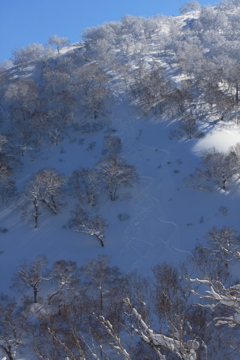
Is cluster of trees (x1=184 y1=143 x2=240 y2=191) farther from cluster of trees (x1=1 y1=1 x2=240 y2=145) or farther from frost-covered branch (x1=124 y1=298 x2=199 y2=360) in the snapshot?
frost-covered branch (x1=124 y1=298 x2=199 y2=360)

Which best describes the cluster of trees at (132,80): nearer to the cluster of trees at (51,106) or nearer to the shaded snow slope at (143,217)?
the cluster of trees at (51,106)

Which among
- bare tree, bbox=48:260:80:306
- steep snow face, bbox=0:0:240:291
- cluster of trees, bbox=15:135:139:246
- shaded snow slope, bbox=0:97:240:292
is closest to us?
bare tree, bbox=48:260:80:306

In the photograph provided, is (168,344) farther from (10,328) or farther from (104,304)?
(10,328)

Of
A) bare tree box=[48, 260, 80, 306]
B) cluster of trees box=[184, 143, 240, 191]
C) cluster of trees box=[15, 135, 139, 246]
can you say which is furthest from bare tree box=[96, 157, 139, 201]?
bare tree box=[48, 260, 80, 306]

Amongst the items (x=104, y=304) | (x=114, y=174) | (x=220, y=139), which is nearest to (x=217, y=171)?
(x=220, y=139)

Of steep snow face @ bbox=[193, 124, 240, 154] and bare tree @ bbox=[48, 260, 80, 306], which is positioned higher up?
steep snow face @ bbox=[193, 124, 240, 154]

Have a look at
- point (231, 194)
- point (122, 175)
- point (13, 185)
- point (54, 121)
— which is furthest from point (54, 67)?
point (231, 194)
